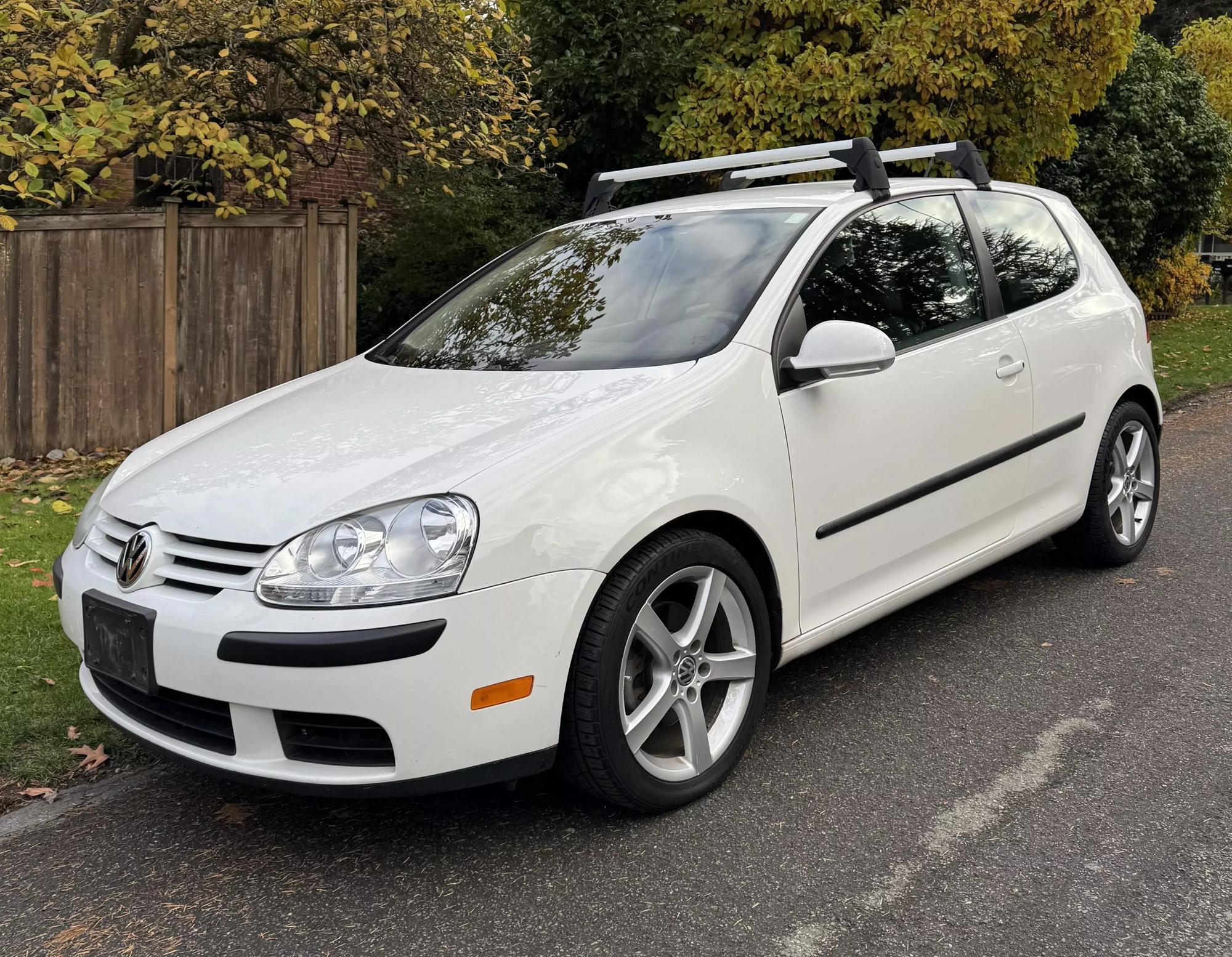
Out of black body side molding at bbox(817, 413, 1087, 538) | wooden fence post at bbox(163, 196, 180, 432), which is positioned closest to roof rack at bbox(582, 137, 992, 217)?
black body side molding at bbox(817, 413, 1087, 538)

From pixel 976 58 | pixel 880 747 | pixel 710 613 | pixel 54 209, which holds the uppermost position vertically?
pixel 976 58

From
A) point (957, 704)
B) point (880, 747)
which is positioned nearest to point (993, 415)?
point (957, 704)

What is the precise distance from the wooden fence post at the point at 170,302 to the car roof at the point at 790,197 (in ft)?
14.0

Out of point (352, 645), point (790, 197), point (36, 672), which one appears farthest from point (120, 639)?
point (790, 197)

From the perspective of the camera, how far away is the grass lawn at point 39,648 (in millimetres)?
3621

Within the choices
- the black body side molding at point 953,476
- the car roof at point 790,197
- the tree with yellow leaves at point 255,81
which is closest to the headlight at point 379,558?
the black body side molding at point 953,476

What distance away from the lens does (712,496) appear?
10.3 ft

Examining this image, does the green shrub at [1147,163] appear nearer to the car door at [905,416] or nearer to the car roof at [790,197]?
the car roof at [790,197]

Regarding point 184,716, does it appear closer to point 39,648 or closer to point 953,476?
point 39,648

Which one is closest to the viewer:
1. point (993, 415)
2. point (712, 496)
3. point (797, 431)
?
point (712, 496)

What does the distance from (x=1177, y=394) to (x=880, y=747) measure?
8.03 metres

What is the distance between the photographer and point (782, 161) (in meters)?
4.72

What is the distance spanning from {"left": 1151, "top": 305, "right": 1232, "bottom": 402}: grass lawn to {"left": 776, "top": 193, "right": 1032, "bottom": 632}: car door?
6.74 meters

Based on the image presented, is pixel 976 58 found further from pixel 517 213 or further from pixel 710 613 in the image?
pixel 710 613
